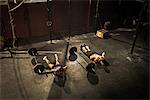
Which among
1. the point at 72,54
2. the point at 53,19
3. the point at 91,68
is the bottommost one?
the point at 91,68

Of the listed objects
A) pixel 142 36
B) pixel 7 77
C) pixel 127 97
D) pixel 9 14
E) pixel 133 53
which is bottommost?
pixel 127 97

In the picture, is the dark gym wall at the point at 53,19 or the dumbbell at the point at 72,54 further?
the dark gym wall at the point at 53,19

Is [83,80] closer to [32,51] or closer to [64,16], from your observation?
[32,51]

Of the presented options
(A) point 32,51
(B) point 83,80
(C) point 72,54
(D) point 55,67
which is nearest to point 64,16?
(C) point 72,54

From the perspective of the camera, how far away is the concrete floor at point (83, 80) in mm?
2891

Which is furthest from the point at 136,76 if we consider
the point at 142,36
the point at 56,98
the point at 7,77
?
the point at 7,77

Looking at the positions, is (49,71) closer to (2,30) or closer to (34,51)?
(34,51)

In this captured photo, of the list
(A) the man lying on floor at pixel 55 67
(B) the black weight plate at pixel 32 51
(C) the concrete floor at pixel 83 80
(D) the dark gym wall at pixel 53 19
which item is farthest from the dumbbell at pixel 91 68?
(D) the dark gym wall at pixel 53 19

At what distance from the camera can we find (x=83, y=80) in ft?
10.6

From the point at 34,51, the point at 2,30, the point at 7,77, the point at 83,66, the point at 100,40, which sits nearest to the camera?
the point at 7,77

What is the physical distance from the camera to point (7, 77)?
10.7 feet

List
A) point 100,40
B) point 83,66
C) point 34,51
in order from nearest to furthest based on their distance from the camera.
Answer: point 83,66
point 34,51
point 100,40

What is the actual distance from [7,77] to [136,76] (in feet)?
7.74

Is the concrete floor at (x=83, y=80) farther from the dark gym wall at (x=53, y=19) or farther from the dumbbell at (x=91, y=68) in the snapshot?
the dark gym wall at (x=53, y=19)
